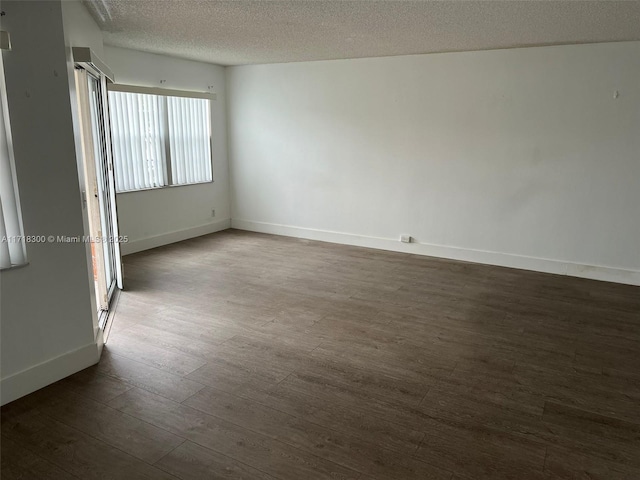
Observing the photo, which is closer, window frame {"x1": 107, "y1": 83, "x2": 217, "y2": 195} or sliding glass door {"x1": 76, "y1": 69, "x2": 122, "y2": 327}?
sliding glass door {"x1": 76, "y1": 69, "x2": 122, "y2": 327}

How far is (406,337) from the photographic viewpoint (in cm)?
373

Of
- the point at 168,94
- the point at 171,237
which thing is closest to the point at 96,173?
the point at 168,94

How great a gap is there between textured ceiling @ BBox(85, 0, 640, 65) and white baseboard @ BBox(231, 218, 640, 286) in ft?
8.04

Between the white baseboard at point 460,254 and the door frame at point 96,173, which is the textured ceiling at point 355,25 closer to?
the door frame at point 96,173

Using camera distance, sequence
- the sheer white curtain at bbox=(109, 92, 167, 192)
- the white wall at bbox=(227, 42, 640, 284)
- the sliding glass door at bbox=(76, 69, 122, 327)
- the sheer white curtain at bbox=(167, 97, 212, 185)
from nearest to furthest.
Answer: the sliding glass door at bbox=(76, 69, 122, 327)
the white wall at bbox=(227, 42, 640, 284)
the sheer white curtain at bbox=(109, 92, 167, 192)
the sheer white curtain at bbox=(167, 97, 212, 185)

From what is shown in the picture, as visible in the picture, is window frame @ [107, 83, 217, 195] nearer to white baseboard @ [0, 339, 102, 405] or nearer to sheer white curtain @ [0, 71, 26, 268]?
sheer white curtain @ [0, 71, 26, 268]

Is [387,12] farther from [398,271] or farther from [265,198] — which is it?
[265,198]

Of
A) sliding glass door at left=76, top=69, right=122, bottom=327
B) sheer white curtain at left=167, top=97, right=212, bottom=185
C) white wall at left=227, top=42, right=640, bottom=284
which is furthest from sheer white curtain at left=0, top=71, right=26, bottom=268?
white wall at left=227, top=42, right=640, bottom=284

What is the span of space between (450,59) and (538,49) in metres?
0.98

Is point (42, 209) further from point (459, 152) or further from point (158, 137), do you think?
point (459, 152)

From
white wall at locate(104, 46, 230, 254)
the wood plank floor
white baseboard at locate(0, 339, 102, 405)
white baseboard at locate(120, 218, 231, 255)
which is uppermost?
white wall at locate(104, 46, 230, 254)

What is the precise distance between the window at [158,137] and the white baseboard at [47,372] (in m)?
3.12

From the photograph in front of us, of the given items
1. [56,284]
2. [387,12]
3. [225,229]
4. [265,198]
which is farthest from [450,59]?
[56,284]

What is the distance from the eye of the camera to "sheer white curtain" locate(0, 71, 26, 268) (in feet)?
8.37
